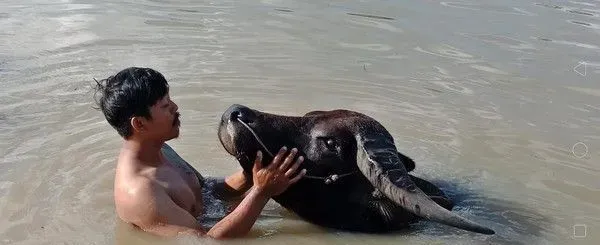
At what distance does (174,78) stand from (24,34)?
2106 millimetres

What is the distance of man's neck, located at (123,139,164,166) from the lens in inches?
147

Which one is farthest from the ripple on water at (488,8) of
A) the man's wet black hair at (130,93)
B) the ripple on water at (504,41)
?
the man's wet black hair at (130,93)

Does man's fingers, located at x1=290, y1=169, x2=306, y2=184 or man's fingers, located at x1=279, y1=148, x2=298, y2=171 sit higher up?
man's fingers, located at x1=279, y1=148, x2=298, y2=171

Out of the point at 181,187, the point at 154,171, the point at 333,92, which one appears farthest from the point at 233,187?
the point at 333,92

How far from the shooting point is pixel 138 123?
144 inches

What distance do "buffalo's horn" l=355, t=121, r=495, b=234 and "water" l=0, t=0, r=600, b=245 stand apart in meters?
0.48

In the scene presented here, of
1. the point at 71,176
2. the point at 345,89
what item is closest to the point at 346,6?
the point at 345,89

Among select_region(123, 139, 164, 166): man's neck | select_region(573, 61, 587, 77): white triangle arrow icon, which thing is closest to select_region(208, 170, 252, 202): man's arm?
select_region(123, 139, 164, 166): man's neck

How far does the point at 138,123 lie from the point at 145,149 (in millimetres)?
164

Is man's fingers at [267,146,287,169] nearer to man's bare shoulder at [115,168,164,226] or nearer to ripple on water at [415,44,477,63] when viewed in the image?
man's bare shoulder at [115,168,164,226]

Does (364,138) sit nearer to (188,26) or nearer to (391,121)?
(391,121)

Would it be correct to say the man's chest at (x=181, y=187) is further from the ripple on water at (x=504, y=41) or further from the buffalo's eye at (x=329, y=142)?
the ripple on water at (x=504, y=41)

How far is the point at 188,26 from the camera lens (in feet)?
28.3

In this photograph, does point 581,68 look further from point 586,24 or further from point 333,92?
point 333,92
